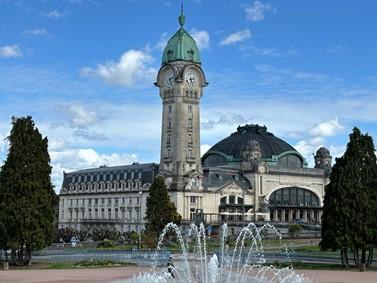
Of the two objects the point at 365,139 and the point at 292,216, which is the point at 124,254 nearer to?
the point at 365,139

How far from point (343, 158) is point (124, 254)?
24.9 meters

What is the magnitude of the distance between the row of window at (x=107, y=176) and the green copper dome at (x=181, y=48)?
26407 mm

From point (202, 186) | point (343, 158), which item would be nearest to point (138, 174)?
point (202, 186)

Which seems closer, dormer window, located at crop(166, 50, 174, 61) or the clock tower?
the clock tower

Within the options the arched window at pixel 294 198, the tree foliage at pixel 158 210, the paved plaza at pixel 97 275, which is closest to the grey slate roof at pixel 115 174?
the arched window at pixel 294 198

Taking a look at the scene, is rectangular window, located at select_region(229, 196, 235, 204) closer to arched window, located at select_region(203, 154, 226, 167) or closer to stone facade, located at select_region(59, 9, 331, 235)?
stone facade, located at select_region(59, 9, 331, 235)

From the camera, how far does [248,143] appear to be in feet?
508

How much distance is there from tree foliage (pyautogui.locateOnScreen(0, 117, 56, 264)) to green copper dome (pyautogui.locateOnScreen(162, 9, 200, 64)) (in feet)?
279

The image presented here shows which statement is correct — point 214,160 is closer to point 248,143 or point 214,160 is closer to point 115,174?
point 248,143

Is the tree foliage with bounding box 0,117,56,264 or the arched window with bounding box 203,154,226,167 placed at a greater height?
the arched window with bounding box 203,154,226,167

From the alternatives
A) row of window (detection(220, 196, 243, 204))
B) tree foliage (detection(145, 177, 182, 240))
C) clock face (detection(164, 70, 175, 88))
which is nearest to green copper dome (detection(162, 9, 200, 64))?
clock face (detection(164, 70, 175, 88))

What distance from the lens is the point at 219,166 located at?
516 feet

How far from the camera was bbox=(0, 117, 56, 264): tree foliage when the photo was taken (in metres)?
52.5

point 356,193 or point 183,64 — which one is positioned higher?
point 183,64
